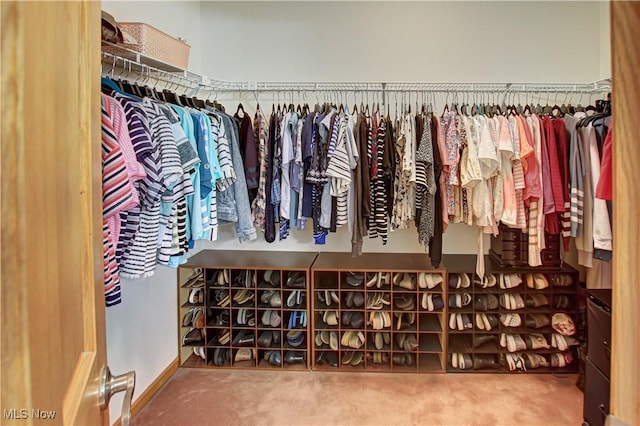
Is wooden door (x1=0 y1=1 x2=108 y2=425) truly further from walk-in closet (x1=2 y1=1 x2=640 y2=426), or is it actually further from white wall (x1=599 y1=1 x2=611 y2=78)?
white wall (x1=599 y1=1 x2=611 y2=78)

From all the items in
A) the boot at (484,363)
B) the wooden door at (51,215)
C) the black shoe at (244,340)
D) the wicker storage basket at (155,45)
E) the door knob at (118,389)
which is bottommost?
the boot at (484,363)

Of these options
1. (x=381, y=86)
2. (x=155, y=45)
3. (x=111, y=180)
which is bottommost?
(x=111, y=180)

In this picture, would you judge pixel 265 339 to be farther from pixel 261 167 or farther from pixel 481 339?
pixel 481 339

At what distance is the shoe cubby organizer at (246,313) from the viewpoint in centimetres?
244

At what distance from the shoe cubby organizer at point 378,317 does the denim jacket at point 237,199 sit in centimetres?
64

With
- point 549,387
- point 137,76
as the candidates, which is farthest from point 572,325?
point 137,76

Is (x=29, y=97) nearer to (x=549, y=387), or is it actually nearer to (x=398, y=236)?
(x=398, y=236)

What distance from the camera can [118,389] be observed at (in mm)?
629

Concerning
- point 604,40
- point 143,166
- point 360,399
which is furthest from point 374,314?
point 604,40

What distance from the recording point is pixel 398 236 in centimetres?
270

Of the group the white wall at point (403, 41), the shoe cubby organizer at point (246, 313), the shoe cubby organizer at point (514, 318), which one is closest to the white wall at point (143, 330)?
the shoe cubby organizer at point (246, 313)

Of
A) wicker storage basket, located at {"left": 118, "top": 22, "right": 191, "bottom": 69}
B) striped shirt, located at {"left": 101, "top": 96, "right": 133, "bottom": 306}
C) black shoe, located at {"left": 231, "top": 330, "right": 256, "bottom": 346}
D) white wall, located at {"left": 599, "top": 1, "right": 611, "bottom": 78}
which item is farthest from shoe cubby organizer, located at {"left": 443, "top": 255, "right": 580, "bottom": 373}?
wicker storage basket, located at {"left": 118, "top": 22, "right": 191, "bottom": 69}

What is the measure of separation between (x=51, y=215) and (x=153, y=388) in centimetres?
218

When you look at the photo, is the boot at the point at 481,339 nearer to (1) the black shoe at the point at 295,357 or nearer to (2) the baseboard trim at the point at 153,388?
(1) the black shoe at the point at 295,357
